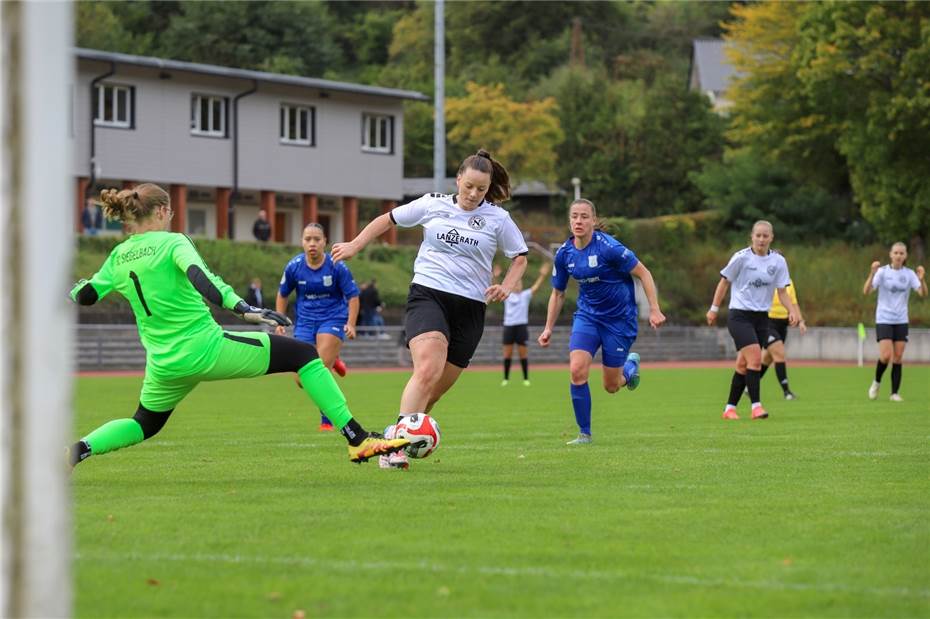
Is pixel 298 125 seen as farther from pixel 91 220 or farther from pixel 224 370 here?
pixel 224 370

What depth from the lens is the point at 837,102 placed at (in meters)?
50.8

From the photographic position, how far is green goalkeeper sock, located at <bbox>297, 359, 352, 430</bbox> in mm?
9523

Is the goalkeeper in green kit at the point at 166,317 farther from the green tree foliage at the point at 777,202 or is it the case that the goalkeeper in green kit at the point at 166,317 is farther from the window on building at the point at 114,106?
the green tree foliage at the point at 777,202

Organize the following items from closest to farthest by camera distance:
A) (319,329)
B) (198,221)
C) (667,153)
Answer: (319,329) < (198,221) < (667,153)

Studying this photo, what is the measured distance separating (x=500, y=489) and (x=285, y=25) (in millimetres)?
71224

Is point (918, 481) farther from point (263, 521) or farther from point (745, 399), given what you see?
point (745, 399)

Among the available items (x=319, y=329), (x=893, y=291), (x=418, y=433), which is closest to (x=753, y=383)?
(x=893, y=291)

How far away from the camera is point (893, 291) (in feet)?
67.7

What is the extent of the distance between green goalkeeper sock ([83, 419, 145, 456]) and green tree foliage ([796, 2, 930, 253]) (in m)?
41.5

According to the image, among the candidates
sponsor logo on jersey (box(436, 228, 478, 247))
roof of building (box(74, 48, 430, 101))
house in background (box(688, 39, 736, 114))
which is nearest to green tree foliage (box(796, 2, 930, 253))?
roof of building (box(74, 48, 430, 101))

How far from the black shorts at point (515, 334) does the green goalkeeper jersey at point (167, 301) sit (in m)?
19.5

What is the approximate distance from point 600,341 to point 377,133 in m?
48.3

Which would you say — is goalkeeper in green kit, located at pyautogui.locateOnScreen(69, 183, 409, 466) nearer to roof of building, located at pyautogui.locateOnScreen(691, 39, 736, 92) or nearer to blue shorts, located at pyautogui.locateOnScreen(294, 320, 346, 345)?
blue shorts, located at pyautogui.locateOnScreen(294, 320, 346, 345)

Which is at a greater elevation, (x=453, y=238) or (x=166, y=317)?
(x=453, y=238)
